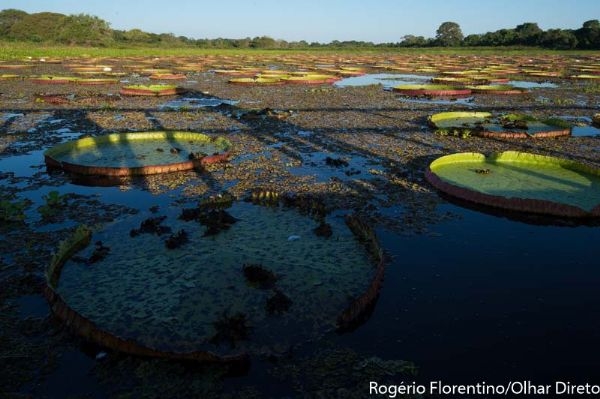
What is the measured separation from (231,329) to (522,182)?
6.79m

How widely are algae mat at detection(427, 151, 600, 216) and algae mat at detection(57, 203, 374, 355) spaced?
3.05m

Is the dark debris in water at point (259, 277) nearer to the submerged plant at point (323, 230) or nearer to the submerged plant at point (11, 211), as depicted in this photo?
the submerged plant at point (323, 230)

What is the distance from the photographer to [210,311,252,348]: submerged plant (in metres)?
4.12

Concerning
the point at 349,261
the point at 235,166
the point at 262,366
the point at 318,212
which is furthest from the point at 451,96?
the point at 262,366

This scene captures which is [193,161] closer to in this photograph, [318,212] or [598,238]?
[318,212]

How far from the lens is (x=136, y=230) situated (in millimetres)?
6305

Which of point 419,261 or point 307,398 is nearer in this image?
point 307,398

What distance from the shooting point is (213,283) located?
195 inches

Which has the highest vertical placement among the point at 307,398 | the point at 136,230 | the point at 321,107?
the point at 321,107

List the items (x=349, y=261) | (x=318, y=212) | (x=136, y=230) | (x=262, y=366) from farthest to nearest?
1. (x=318, y=212)
2. (x=136, y=230)
3. (x=349, y=261)
4. (x=262, y=366)

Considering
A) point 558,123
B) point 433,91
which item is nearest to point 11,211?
point 558,123

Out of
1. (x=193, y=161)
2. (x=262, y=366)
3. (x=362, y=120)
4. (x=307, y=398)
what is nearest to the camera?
(x=307, y=398)

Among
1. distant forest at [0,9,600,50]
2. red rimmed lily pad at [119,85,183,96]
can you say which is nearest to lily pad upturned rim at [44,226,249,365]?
red rimmed lily pad at [119,85,183,96]

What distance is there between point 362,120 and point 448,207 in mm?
8661
